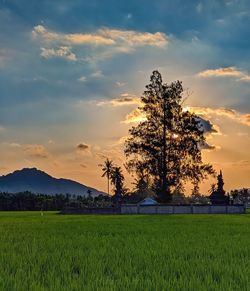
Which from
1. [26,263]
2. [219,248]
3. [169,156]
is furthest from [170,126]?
[26,263]

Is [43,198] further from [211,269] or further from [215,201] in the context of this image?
[211,269]

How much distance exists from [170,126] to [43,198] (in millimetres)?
40237

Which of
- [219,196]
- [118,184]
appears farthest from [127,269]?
[118,184]

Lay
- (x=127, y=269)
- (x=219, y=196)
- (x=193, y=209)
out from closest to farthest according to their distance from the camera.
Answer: (x=127, y=269) < (x=193, y=209) < (x=219, y=196)

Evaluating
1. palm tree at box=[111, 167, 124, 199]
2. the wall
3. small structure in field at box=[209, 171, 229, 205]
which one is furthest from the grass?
palm tree at box=[111, 167, 124, 199]

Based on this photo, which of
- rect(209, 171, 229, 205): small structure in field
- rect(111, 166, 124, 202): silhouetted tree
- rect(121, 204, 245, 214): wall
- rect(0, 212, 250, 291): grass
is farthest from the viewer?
rect(111, 166, 124, 202): silhouetted tree

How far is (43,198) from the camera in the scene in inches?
3617

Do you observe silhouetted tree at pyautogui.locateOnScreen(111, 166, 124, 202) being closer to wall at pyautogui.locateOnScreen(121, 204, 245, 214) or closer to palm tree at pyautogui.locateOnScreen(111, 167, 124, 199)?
palm tree at pyautogui.locateOnScreen(111, 167, 124, 199)

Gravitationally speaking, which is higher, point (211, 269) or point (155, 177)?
point (155, 177)

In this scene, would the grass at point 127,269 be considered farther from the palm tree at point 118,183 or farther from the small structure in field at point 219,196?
the palm tree at point 118,183

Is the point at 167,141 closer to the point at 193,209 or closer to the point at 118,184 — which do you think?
the point at 193,209

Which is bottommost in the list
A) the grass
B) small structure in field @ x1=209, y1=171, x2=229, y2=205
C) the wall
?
the grass

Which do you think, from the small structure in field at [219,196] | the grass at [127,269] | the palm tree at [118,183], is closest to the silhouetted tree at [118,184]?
the palm tree at [118,183]

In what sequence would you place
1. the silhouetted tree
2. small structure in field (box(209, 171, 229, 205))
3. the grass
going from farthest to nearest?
the silhouetted tree, small structure in field (box(209, 171, 229, 205)), the grass
